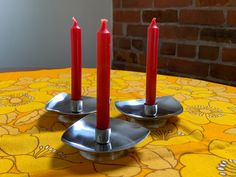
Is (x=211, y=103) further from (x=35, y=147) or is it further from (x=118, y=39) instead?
(x=118, y=39)

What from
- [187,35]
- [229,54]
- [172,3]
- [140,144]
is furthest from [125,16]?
[140,144]

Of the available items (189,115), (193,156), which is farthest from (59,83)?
(193,156)

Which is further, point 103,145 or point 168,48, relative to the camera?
point 168,48

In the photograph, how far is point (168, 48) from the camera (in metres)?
1.75

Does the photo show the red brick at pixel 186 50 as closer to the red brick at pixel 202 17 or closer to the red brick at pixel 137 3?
the red brick at pixel 202 17

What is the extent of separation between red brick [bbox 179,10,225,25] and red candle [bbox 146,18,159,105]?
3.30 feet

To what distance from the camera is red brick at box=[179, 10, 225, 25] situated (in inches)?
57.9

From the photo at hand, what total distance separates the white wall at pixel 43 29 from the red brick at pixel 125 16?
0.13 metres

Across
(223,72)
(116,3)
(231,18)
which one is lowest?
(223,72)

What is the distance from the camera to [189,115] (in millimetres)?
686

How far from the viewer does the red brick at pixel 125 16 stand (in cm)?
191

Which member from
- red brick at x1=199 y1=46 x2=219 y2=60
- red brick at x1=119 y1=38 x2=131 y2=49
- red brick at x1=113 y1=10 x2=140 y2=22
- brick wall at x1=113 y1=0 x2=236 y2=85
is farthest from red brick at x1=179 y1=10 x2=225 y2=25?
red brick at x1=119 y1=38 x2=131 y2=49

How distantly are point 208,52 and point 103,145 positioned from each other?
1.24 meters

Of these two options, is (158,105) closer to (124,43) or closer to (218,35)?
(218,35)
